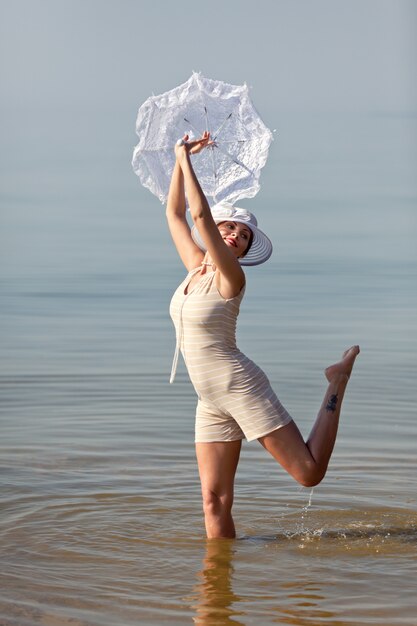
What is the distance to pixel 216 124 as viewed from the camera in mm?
6004

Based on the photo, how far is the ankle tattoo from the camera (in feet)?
18.9

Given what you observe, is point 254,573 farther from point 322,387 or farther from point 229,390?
point 322,387

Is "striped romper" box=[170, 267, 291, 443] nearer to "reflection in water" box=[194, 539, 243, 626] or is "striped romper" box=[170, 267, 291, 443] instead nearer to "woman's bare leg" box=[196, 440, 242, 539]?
"woman's bare leg" box=[196, 440, 242, 539]

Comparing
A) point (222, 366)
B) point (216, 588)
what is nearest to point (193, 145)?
point (222, 366)

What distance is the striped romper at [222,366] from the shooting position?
17.9 feet

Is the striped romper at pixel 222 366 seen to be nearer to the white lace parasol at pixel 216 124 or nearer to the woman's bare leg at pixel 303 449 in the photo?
the woman's bare leg at pixel 303 449

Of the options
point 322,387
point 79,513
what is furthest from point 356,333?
point 79,513

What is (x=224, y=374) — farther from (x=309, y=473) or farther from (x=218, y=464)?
(x=309, y=473)

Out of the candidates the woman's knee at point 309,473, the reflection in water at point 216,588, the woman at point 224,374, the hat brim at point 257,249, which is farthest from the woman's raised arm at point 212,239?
the reflection in water at point 216,588

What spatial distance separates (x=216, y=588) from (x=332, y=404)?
3.28ft

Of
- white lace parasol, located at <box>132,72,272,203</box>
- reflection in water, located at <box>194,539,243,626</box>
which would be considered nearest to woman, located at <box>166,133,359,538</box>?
reflection in water, located at <box>194,539,243,626</box>

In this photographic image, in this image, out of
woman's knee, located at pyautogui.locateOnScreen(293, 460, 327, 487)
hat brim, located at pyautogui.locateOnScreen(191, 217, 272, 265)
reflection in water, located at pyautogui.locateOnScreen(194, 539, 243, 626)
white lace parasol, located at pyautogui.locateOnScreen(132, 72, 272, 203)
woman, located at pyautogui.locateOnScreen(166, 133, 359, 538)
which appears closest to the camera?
reflection in water, located at pyautogui.locateOnScreen(194, 539, 243, 626)

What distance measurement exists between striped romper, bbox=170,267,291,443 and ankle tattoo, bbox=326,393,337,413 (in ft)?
0.91

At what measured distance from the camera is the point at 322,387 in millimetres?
9344
